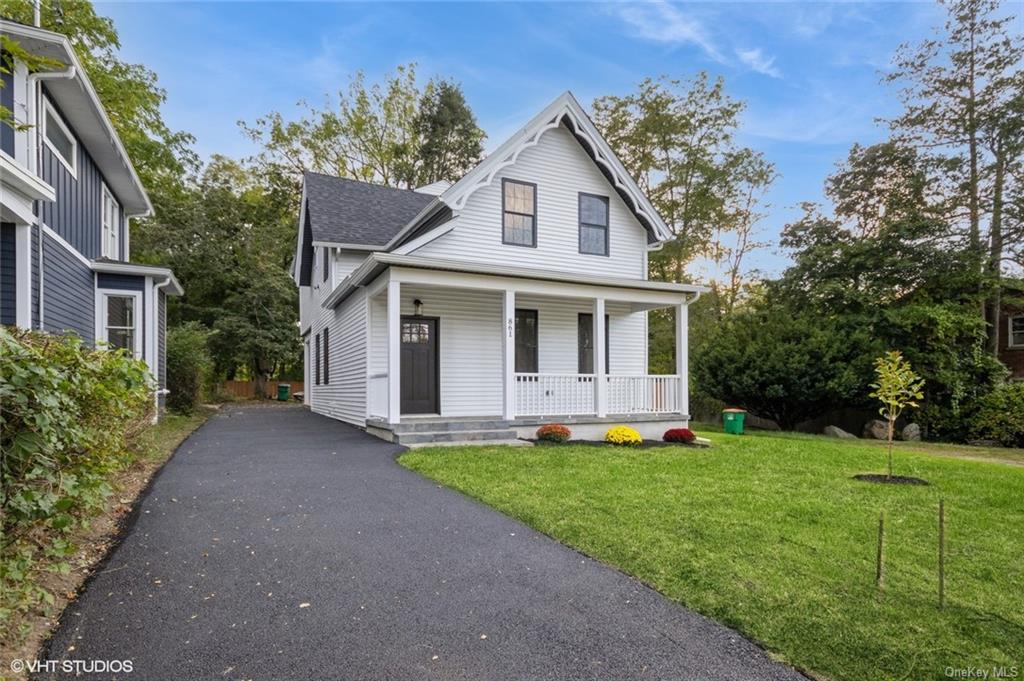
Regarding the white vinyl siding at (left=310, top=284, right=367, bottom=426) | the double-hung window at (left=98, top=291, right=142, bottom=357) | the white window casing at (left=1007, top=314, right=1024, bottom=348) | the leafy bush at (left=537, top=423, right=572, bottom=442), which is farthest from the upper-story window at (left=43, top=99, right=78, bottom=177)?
the white window casing at (left=1007, top=314, right=1024, bottom=348)

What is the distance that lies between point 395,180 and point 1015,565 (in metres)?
31.2

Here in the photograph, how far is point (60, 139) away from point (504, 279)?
26.0ft

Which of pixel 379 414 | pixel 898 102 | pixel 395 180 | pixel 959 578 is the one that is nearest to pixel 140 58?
pixel 395 180

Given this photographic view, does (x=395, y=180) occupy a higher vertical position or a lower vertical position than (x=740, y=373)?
higher

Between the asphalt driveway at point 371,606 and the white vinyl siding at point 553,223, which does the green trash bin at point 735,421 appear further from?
the asphalt driveway at point 371,606

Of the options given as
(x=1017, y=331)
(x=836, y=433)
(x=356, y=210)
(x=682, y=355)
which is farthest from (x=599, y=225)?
(x=1017, y=331)

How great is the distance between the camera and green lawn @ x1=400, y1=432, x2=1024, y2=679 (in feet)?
8.82

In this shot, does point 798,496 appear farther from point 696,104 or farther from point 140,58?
point 140,58

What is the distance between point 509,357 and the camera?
32.1ft

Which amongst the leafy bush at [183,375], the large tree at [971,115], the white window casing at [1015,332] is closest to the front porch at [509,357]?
the leafy bush at [183,375]

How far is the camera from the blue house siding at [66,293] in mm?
8109

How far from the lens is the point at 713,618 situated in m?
2.94

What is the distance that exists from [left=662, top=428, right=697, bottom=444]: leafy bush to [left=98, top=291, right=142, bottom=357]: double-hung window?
1067cm

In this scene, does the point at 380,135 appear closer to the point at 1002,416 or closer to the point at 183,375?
the point at 183,375
